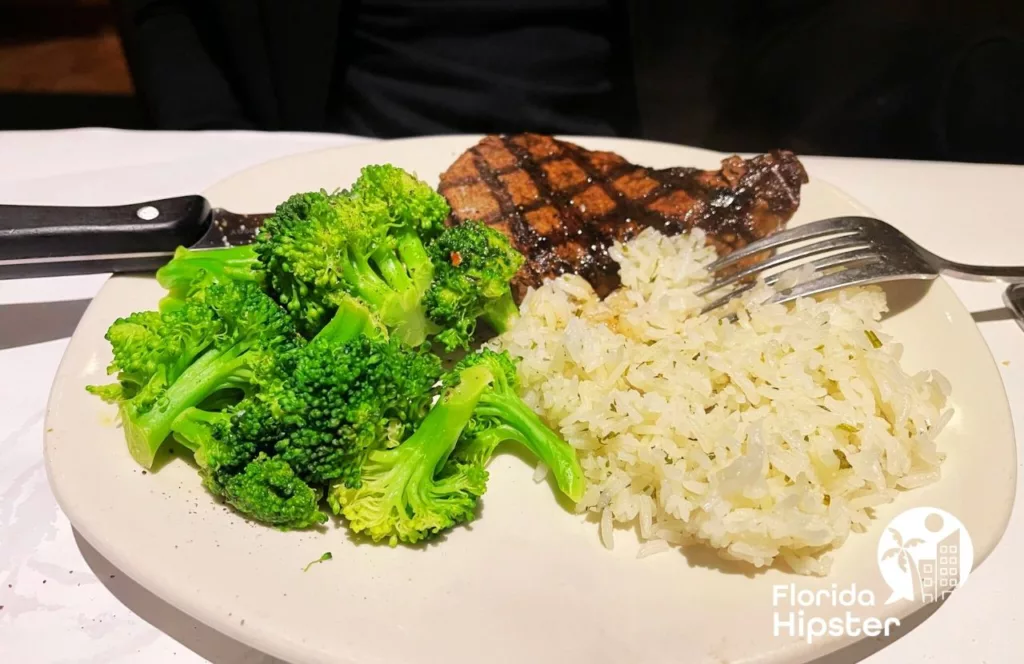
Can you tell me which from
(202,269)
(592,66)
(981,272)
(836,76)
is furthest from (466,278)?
(836,76)

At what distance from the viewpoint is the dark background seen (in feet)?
12.4

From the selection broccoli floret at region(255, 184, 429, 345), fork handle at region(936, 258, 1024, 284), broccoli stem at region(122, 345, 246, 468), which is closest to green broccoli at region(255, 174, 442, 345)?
broccoli floret at region(255, 184, 429, 345)

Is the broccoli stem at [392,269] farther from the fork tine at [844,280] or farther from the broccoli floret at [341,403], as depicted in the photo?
the fork tine at [844,280]

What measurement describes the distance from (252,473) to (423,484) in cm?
37

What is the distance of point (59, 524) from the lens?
1826mm

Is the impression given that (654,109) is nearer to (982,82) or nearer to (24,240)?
(982,82)

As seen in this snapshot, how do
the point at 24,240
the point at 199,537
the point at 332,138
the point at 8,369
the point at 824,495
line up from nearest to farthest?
the point at 199,537 → the point at 824,495 → the point at 24,240 → the point at 8,369 → the point at 332,138

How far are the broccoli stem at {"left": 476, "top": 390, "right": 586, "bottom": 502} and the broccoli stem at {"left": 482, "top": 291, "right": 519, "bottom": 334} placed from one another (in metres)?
0.33

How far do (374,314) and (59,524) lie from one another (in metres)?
0.95

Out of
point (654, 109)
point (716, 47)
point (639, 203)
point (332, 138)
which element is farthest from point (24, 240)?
point (716, 47)

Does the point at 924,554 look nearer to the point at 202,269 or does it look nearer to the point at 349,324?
the point at 349,324

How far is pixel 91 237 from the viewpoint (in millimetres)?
2100

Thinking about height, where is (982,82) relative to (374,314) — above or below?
above

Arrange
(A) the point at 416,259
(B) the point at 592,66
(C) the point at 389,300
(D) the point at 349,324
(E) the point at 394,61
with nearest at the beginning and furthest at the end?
(D) the point at 349,324
(C) the point at 389,300
(A) the point at 416,259
(E) the point at 394,61
(B) the point at 592,66
